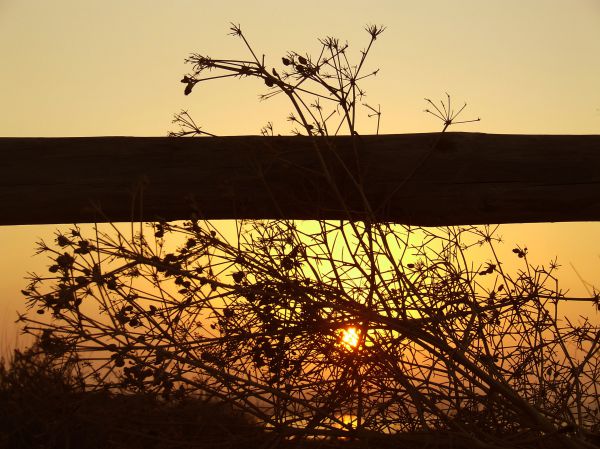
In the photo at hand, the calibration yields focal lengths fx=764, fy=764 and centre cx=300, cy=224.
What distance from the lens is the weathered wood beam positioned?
305cm

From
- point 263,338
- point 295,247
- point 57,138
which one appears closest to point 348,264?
point 295,247

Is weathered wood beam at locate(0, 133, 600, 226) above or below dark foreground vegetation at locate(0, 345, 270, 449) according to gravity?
above

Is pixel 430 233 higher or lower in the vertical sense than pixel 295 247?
higher

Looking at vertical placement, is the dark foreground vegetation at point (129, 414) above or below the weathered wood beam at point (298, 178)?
below

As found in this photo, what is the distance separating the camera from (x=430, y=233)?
306 cm

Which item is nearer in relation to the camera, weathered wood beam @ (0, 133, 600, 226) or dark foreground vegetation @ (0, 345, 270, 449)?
dark foreground vegetation @ (0, 345, 270, 449)

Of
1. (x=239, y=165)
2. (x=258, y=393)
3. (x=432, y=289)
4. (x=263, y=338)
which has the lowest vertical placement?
(x=258, y=393)

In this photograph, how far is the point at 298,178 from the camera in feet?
10.1

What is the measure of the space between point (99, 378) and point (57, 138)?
114cm

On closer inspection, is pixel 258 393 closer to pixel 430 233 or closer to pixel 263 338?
pixel 263 338

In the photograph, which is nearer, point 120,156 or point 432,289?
point 432,289

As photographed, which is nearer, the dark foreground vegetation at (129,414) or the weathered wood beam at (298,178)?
the dark foreground vegetation at (129,414)

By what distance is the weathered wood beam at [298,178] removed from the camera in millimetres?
3053

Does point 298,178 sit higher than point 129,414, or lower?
higher
